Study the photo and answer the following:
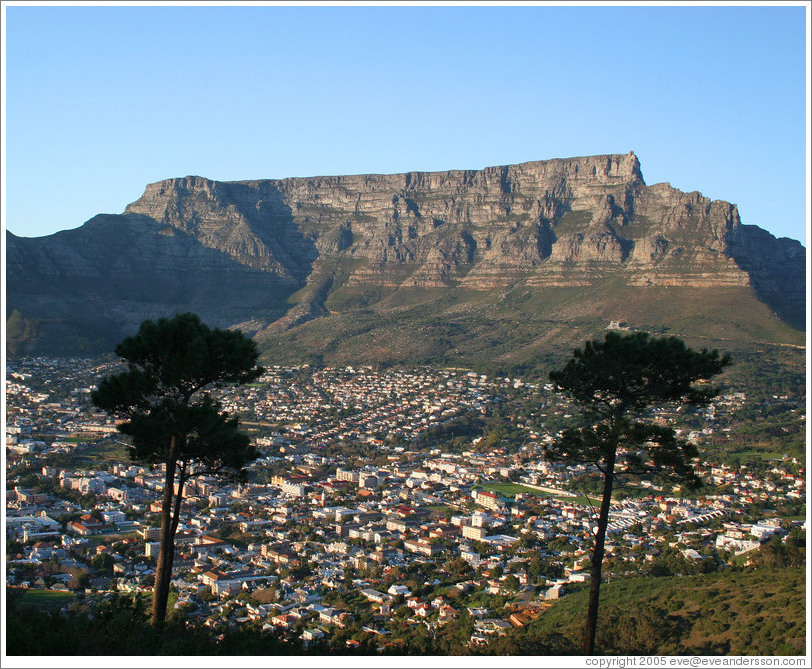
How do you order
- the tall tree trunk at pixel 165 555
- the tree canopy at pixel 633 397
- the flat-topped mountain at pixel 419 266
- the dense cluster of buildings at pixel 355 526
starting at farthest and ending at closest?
1. the flat-topped mountain at pixel 419 266
2. the dense cluster of buildings at pixel 355 526
3. the tree canopy at pixel 633 397
4. the tall tree trunk at pixel 165 555

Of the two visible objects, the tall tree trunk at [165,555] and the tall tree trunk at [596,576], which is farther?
the tall tree trunk at [596,576]

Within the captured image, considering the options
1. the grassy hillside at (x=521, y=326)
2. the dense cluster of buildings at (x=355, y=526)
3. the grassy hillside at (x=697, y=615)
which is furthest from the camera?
the grassy hillside at (x=521, y=326)

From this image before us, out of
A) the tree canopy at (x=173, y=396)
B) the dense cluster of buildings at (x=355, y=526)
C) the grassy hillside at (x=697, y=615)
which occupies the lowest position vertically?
the dense cluster of buildings at (x=355, y=526)

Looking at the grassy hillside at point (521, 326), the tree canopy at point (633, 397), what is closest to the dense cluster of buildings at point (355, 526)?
the tree canopy at point (633, 397)

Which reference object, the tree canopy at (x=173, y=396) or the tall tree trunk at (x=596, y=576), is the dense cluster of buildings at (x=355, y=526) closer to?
the tree canopy at (x=173, y=396)

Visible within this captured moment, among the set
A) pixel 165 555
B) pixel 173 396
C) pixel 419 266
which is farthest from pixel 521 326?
pixel 165 555

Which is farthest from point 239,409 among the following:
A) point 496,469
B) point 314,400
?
point 496,469

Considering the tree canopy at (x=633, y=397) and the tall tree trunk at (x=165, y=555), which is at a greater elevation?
the tree canopy at (x=633, y=397)

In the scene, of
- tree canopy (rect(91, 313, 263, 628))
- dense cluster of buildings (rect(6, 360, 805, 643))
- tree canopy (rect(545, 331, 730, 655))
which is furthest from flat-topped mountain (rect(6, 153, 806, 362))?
tree canopy (rect(91, 313, 263, 628))
